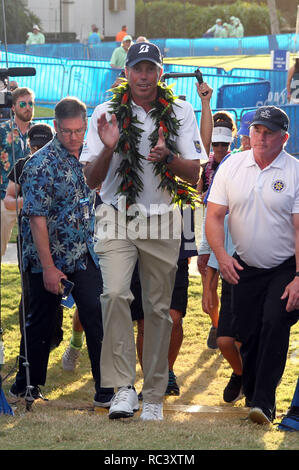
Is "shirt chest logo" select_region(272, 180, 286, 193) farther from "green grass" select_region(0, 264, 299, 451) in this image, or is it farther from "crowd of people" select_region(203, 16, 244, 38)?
"crowd of people" select_region(203, 16, 244, 38)

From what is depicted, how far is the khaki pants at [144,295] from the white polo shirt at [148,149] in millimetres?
95

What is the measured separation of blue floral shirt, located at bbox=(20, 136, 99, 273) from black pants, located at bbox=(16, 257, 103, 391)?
98mm

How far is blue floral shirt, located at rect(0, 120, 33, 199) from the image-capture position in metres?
8.59

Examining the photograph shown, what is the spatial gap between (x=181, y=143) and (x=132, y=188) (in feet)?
1.39

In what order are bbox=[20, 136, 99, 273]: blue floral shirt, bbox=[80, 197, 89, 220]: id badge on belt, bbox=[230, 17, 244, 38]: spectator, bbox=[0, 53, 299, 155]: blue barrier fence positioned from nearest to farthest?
1. bbox=[20, 136, 99, 273]: blue floral shirt
2. bbox=[80, 197, 89, 220]: id badge on belt
3. bbox=[0, 53, 299, 155]: blue barrier fence
4. bbox=[230, 17, 244, 38]: spectator

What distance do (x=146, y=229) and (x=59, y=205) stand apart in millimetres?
756

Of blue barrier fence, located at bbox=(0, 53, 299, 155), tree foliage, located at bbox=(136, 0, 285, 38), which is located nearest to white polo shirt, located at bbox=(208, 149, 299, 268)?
blue barrier fence, located at bbox=(0, 53, 299, 155)

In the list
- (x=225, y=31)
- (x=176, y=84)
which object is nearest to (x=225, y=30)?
(x=225, y=31)

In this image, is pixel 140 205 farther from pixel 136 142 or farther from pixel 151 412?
pixel 151 412

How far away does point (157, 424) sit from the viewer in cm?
515

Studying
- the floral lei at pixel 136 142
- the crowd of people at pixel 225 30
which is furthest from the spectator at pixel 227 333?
the crowd of people at pixel 225 30
